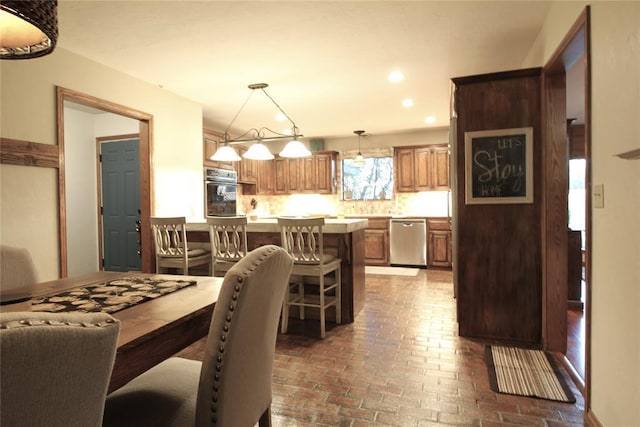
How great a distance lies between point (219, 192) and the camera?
219 inches

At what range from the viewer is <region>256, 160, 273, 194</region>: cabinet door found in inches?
301

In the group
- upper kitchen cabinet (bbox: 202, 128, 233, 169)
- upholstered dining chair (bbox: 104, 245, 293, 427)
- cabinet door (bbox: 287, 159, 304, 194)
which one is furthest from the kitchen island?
cabinet door (bbox: 287, 159, 304, 194)

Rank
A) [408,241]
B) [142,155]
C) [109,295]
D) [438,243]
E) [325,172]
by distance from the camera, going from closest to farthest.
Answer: [109,295] → [142,155] → [438,243] → [408,241] → [325,172]

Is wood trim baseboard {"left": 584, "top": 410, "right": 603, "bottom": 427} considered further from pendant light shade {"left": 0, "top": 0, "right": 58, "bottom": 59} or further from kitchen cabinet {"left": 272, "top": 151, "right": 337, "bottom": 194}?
kitchen cabinet {"left": 272, "top": 151, "right": 337, "bottom": 194}

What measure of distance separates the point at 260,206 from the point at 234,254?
491 cm

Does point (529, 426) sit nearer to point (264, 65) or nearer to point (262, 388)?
point (262, 388)

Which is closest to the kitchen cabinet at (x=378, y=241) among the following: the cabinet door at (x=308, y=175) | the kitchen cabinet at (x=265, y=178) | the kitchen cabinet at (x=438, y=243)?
the kitchen cabinet at (x=438, y=243)

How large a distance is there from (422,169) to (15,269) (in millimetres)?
6299

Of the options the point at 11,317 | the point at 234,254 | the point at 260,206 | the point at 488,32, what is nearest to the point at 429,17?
the point at 488,32

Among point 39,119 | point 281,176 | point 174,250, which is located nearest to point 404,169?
point 281,176

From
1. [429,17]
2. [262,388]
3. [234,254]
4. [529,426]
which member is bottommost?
[529,426]

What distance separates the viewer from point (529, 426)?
188 cm

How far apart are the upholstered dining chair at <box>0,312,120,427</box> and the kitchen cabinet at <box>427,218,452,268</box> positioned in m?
6.25

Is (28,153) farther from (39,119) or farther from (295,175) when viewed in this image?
(295,175)
